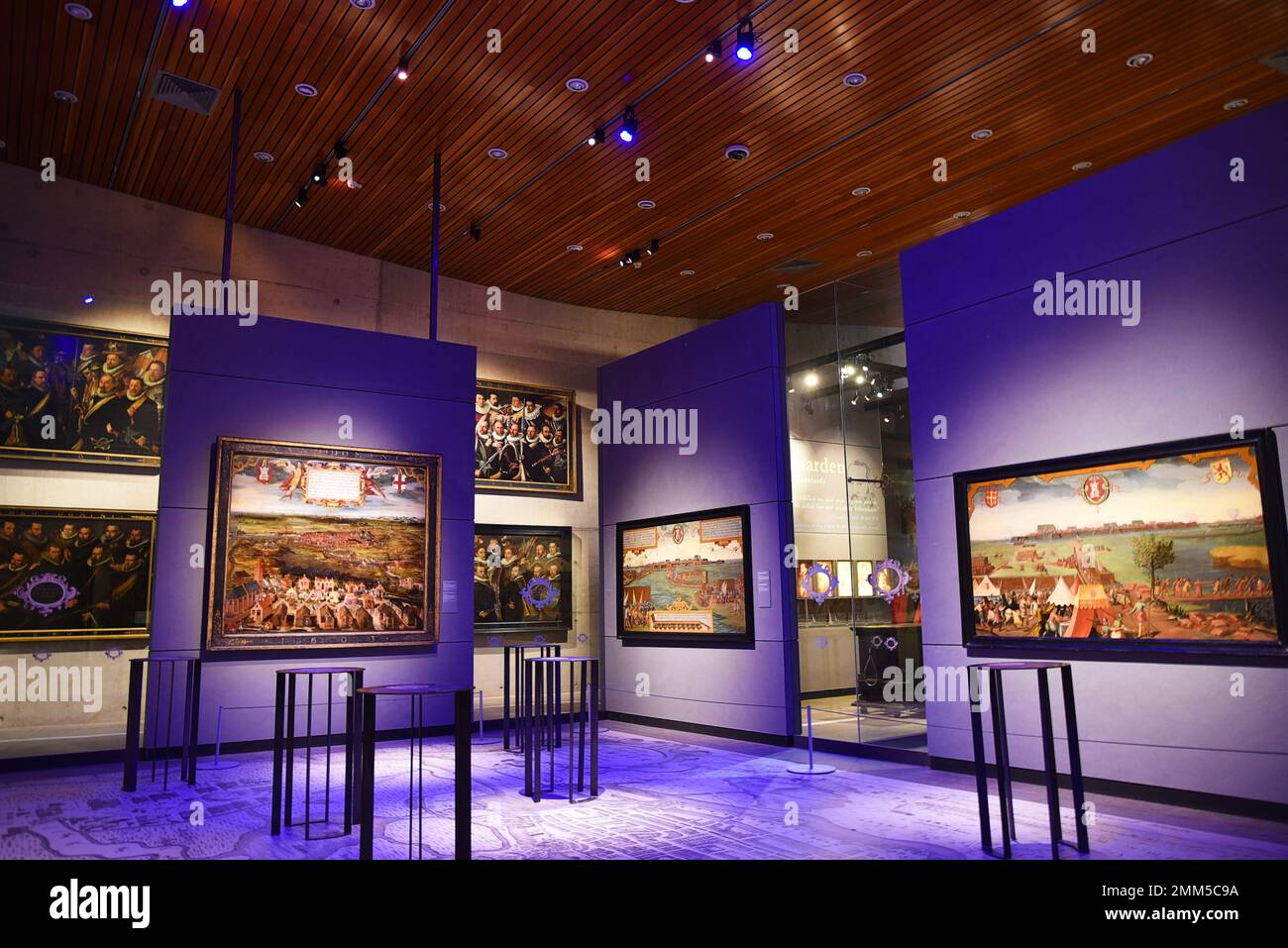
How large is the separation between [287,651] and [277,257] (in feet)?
15.3

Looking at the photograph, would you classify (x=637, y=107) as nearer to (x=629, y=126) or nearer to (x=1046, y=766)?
(x=629, y=126)

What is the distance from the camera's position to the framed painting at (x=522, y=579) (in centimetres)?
1098

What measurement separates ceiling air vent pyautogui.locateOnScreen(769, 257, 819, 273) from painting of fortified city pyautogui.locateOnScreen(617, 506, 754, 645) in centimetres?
357

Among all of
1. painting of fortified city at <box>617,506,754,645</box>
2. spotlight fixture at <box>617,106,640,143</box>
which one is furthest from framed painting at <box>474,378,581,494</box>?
spotlight fixture at <box>617,106,640,143</box>

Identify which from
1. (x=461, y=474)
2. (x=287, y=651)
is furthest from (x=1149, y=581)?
(x=287, y=651)

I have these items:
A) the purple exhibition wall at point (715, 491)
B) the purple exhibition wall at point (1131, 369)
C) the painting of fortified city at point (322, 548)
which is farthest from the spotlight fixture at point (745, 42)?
the painting of fortified city at point (322, 548)

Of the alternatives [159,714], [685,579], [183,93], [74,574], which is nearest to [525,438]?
[685,579]

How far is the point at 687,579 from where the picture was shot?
989 centimetres

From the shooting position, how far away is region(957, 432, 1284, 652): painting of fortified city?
523cm

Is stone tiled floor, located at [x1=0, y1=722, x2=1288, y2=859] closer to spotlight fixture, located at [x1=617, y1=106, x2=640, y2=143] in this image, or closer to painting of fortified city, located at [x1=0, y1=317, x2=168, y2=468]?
painting of fortified city, located at [x1=0, y1=317, x2=168, y2=468]

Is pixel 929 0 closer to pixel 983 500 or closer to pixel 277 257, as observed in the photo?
pixel 983 500

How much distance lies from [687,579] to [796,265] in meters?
4.34

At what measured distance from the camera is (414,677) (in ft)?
28.8
